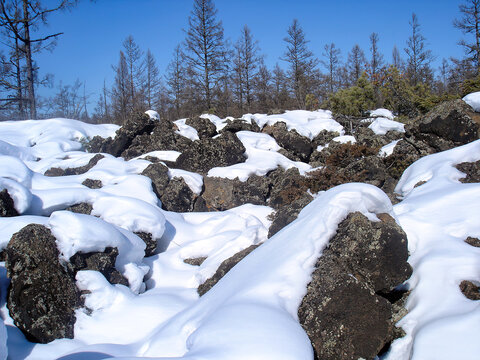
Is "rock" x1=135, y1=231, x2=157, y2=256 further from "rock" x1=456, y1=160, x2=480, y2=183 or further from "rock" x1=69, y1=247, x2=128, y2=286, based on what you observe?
"rock" x1=456, y1=160, x2=480, y2=183

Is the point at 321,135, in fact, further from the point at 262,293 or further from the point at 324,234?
the point at 262,293

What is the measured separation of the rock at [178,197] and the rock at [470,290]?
612 centimetres

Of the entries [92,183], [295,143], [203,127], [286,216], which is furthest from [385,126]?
[92,183]

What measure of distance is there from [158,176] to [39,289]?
4.96 metres

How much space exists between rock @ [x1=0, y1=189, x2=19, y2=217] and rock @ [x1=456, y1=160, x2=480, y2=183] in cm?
769

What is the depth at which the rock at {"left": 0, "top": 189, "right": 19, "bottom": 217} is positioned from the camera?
5.99 metres

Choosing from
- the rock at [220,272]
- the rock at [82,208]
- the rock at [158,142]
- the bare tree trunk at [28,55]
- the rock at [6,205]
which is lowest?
the rock at [220,272]

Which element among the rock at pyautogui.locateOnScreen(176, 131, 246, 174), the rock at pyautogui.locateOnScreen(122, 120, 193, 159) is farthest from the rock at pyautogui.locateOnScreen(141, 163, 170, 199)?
the rock at pyautogui.locateOnScreen(122, 120, 193, 159)

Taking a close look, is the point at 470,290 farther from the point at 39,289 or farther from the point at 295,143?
the point at 295,143

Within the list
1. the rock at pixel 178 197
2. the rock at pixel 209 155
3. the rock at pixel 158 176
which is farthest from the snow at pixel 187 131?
the rock at pixel 178 197

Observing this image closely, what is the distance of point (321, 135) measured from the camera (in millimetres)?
13141

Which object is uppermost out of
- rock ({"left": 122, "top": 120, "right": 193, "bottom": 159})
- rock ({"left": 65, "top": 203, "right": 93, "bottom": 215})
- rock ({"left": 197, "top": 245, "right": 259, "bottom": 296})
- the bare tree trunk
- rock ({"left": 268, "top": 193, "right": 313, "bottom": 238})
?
the bare tree trunk

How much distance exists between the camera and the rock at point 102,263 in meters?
4.79

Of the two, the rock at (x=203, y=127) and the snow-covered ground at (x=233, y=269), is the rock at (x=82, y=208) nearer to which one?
the snow-covered ground at (x=233, y=269)
